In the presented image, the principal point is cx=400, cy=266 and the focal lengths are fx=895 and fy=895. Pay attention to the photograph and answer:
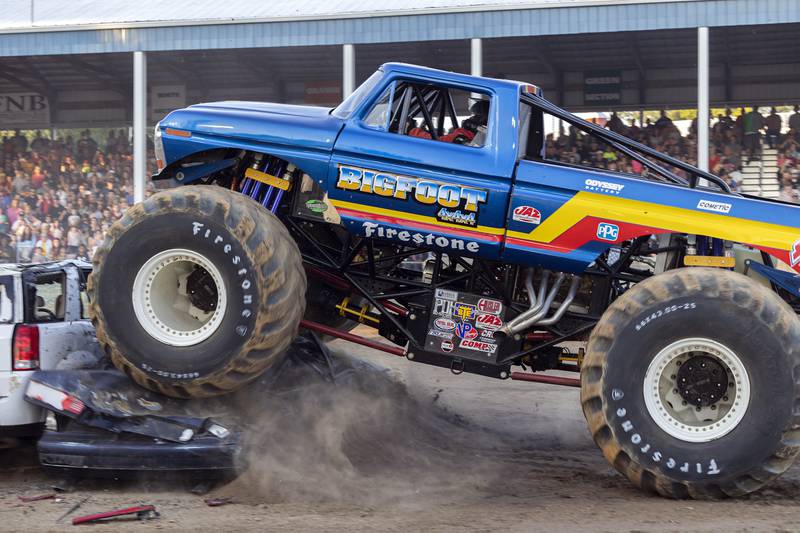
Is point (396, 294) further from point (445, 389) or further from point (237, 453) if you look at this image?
A: point (445, 389)

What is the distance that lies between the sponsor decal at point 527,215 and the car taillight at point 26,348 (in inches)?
129

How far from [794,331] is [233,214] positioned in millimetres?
3577

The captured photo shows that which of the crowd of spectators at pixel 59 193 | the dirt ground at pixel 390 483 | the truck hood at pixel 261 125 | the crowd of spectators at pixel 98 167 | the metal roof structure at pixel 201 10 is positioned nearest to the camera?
the dirt ground at pixel 390 483

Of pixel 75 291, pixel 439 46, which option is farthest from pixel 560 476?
pixel 439 46

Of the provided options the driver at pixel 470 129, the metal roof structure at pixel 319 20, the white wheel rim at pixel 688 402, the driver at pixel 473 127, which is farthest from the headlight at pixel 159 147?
the metal roof structure at pixel 319 20

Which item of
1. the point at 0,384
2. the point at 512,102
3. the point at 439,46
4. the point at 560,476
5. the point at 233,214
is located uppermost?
the point at 439,46

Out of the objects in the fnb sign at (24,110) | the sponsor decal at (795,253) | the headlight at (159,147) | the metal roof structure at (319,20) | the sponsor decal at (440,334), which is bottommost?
the sponsor decal at (440,334)

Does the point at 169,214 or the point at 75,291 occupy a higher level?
the point at 169,214

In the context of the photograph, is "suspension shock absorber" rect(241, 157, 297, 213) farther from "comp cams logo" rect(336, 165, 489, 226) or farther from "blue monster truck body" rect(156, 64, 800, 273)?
"comp cams logo" rect(336, 165, 489, 226)

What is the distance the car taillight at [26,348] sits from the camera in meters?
5.84

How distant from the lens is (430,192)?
6133mm

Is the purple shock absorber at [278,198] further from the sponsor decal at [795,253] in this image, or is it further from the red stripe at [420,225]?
the sponsor decal at [795,253]

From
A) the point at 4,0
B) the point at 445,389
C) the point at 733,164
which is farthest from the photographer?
the point at 4,0

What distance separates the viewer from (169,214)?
6008 millimetres
